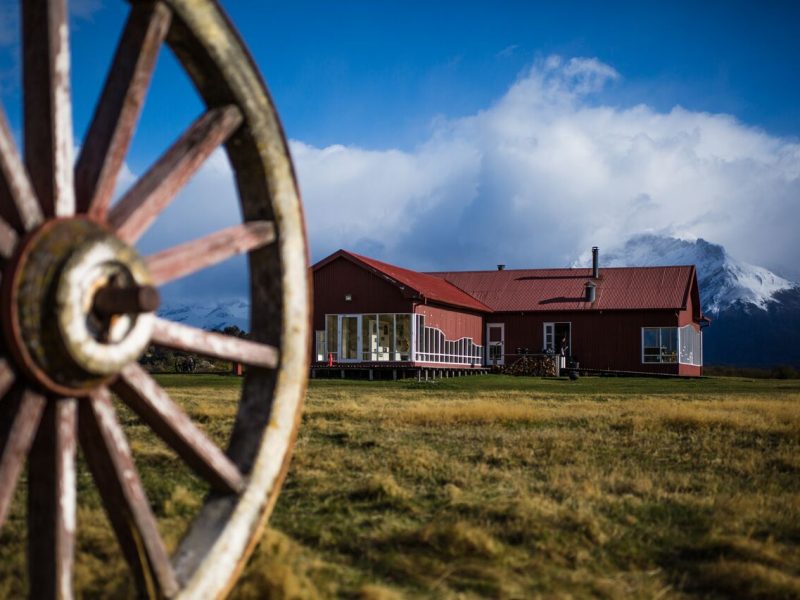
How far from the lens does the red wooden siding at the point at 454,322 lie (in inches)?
1249

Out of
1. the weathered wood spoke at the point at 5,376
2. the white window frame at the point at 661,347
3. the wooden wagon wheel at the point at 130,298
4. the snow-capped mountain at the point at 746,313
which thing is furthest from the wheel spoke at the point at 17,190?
the snow-capped mountain at the point at 746,313

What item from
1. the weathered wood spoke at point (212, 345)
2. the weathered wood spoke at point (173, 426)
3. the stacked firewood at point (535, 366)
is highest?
the weathered wood spoke at point (212, 345)

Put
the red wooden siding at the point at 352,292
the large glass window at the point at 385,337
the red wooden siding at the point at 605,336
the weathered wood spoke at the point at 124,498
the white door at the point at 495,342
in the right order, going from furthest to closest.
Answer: the white door at the point at 495,342
the red wooden siding at the point at 605,336
the large glass window at the point at 385,337
the red wooden siding at the point at 352,292
the weathered wood spoke at the point at 124,498

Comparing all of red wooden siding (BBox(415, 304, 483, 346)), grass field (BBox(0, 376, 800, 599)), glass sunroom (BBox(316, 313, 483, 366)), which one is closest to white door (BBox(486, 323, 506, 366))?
red wooden siding (BBox(415, 304, 483, 346))

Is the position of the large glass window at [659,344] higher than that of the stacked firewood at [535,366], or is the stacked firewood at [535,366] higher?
the large glass window at [659,344]

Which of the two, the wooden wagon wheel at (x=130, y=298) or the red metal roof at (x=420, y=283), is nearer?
the wooden wagon wheel at (x=130, y=298)

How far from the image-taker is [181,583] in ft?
9.95

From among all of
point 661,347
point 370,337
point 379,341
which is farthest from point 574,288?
point 370,337

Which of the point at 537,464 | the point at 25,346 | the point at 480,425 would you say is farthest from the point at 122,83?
the point at 480,425

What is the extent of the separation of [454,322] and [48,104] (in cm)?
3180

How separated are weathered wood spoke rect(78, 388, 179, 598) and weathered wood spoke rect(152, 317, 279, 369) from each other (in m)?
0.28

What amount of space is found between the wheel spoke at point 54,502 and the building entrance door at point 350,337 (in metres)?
28.0

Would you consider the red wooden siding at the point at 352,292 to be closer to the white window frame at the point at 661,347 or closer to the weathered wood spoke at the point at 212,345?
the white window frame at the point at 661,347

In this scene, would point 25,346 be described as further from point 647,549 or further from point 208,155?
point 647,549
